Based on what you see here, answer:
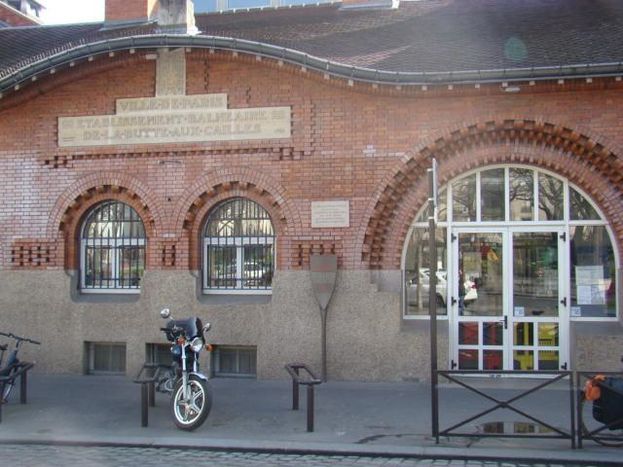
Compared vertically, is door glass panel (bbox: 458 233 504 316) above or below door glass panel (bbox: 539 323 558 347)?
above

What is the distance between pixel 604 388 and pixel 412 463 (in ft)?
7.67

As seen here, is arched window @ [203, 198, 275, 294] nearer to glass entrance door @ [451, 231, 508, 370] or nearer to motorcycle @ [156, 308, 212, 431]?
glass entrance door @ [451, 231, 508, 370]

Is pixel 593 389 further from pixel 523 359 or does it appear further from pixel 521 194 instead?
pixel 521 194

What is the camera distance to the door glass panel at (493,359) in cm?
1274

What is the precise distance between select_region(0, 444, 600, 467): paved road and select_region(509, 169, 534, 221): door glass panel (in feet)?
18.8

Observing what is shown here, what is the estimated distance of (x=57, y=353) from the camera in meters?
13.9

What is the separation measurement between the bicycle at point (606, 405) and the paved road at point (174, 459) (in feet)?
2.54

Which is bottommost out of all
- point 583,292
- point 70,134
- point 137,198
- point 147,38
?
point 583,292

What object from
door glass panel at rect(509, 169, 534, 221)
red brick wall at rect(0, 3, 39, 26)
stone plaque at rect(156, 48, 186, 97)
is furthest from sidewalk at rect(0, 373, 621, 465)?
red brick wall at rect(0, 3, 39, 26)

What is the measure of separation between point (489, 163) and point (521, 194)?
0.78m

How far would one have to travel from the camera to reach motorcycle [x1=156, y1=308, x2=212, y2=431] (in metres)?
9.37

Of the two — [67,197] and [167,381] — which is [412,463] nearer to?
[167,381]

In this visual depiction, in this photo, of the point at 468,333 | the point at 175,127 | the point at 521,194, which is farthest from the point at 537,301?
the point at 175,127

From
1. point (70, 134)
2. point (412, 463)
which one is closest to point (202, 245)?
point (70, 134)
